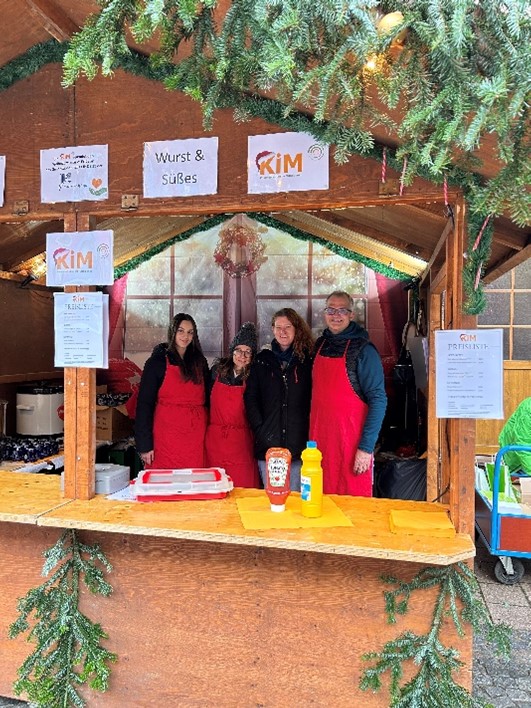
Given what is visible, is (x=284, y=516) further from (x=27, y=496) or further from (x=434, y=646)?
(x=27, y=496)

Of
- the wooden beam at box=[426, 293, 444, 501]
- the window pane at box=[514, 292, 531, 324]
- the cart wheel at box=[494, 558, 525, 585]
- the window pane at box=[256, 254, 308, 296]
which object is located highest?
the window pane at box=[256, 254, 308, 296]

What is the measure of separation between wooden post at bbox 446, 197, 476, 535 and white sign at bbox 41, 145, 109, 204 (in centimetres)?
154

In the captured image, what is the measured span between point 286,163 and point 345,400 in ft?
4.62

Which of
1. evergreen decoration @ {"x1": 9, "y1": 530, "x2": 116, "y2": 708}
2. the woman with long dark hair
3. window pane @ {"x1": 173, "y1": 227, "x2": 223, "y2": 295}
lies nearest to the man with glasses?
the woman with long dark hair

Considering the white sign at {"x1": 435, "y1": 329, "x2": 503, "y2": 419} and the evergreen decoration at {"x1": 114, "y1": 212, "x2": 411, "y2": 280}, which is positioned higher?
the evergreen decoration at {"x1": 114, "y1": 212, "x2": 411, "y2": 280}

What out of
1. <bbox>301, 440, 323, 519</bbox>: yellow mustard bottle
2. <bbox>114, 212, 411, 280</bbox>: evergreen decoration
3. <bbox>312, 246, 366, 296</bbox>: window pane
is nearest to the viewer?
<bbox>301, 440, 323, 519</bbox>: yellow mustard bottle

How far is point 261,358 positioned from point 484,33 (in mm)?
2333

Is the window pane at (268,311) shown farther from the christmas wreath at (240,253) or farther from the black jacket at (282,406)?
the black jacket at (282,406)

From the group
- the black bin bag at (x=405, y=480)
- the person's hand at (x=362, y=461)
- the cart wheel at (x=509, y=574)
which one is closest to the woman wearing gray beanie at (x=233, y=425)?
the person's hand at (x=362, y=461)

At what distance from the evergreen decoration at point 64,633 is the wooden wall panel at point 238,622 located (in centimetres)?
7

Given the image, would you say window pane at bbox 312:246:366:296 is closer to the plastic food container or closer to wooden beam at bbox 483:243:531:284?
wooden beam at bbox 483:243:531:284

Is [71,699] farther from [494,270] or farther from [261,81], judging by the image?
[494,270]

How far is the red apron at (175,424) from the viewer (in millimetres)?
3719

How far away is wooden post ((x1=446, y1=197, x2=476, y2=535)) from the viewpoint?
2.24m
